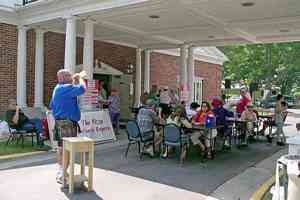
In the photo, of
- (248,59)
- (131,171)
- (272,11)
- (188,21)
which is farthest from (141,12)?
(248,59)

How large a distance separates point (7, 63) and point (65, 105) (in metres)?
7.36

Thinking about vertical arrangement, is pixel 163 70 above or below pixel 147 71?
above

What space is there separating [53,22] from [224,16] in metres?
5.58

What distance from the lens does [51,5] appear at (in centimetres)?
1098

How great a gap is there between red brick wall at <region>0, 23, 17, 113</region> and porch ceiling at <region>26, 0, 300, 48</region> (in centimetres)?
128

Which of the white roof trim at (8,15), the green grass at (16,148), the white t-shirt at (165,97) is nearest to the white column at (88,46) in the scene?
the green grass at (16,148)

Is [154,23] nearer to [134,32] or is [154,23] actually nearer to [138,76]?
[134,32]

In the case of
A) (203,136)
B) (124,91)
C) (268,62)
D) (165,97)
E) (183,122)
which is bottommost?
(203,136)

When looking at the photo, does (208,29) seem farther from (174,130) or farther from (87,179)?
(87,179)

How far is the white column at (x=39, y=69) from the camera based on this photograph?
1268 cm

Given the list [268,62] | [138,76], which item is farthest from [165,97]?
[268,62]

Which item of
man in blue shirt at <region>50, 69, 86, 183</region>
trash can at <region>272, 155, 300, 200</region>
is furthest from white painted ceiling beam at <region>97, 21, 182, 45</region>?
trash can at <region>272, 155, 300, 200</region>

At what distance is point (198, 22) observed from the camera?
1177cm

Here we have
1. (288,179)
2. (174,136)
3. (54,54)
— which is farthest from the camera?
(54,54)
